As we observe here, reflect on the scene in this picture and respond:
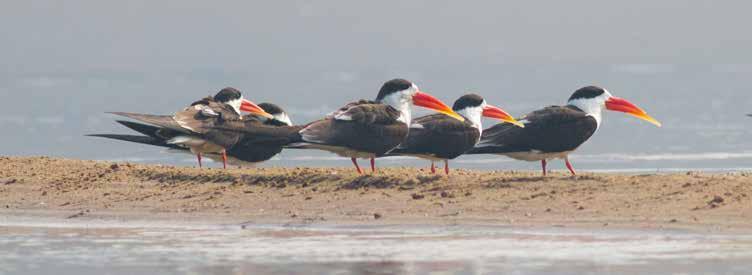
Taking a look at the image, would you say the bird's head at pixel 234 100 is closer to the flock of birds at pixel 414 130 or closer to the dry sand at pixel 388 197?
the flock of birds at pixel 414 130

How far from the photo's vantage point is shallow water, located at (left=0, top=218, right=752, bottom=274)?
1158cm

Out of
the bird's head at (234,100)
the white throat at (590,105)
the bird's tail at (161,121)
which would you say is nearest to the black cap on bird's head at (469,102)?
the white throat at (590,105)

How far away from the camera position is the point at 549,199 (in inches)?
591

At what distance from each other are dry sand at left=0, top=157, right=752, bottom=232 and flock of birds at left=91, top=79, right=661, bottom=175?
13.3 inches

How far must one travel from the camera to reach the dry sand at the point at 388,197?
14.2 m

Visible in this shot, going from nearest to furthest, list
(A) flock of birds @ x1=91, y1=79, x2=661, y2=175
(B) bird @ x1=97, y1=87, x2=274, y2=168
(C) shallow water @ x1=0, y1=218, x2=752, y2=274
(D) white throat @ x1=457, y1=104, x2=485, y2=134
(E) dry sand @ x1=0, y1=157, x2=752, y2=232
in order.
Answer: (C) shallow water @ x1=0, y1=218, x2=752, y2=274, (E) dry sand @ x1=0, y1=157, x2=752, y2=232, (A) flock of birds @ x1=91, y1=79, x2=661, y2=175, (D) white throat @ x1=457, y1=104, x2=485, y2=134, (B) bird @ x1=97, y1=87, x2=274, y2=168

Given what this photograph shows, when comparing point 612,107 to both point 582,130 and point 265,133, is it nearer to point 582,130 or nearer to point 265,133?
point 582,130

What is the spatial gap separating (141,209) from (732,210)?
17.9ft

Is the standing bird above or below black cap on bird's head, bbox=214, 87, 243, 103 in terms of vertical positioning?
below

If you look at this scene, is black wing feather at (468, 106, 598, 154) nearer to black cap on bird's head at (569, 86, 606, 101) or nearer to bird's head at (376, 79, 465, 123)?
black cap on bird's head at (569, 86, 606, 101)

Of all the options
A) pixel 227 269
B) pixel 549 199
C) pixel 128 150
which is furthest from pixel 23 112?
pixel 227 269

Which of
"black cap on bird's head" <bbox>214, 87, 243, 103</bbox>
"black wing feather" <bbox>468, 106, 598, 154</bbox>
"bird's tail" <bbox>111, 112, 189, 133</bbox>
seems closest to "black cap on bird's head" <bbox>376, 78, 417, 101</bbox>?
"black wing feather" <bbox>468, 106, 598, 154</bbox>

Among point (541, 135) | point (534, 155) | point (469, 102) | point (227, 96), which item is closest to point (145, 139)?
point (227, 96)

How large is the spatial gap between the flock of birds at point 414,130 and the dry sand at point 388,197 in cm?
34
